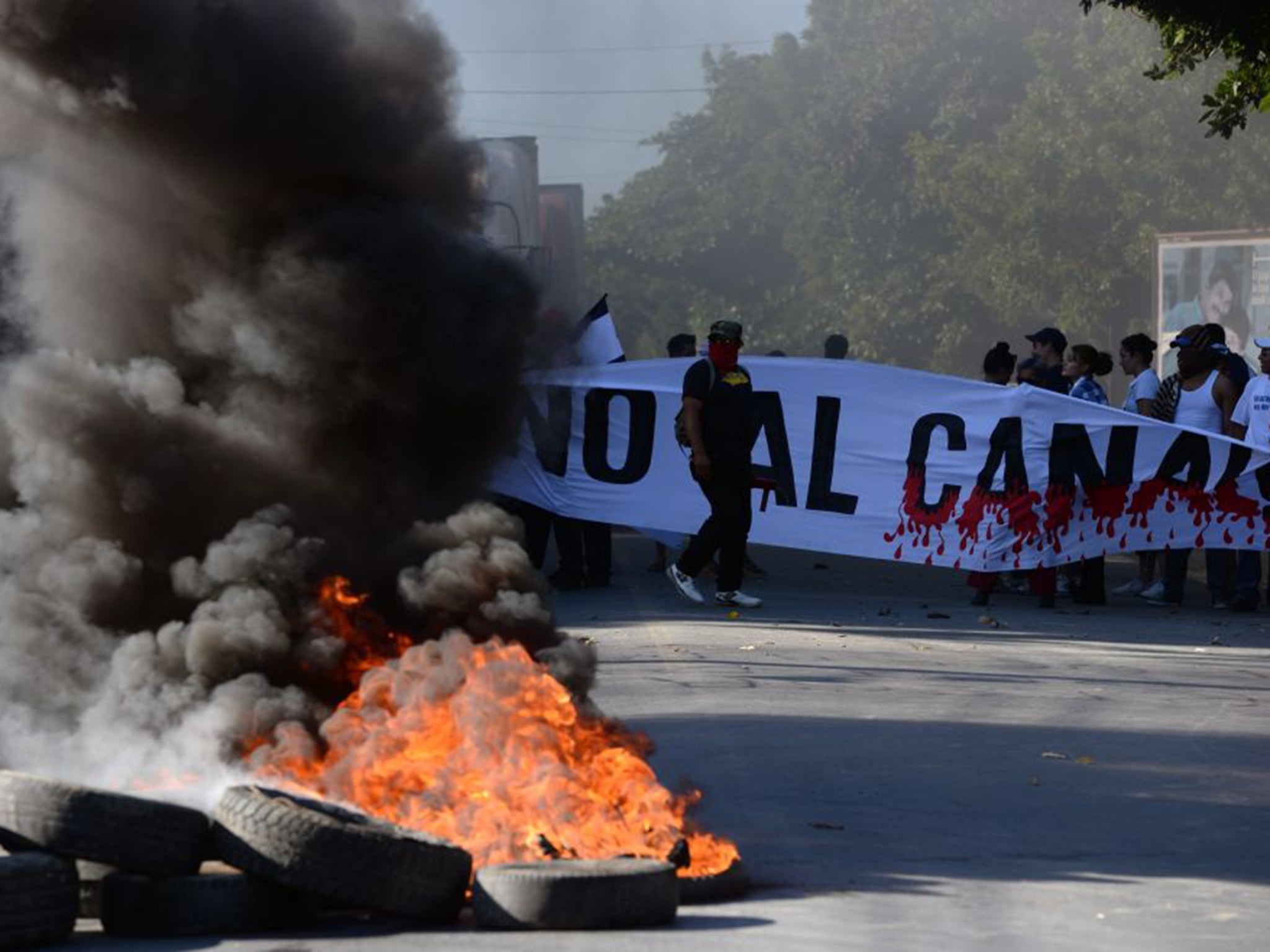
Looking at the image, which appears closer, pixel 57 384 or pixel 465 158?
pixel 57 384

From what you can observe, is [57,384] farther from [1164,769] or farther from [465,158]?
[1164,769]

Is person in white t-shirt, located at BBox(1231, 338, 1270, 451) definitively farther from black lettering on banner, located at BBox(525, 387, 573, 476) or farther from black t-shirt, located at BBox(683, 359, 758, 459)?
black lettering on banner, located at BBox(525, 387, 573, 476)

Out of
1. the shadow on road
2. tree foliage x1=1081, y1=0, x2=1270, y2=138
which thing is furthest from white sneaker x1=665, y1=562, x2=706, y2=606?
the shadow on road

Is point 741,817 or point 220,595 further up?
point 220,595

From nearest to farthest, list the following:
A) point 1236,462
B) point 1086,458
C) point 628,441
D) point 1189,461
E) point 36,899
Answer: point 36,899 < point 1236,462 < point 1189,461 < point 1086,458 < point 628,441

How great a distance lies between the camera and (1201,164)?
5206 centimetres

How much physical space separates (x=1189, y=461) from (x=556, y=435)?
472 cm

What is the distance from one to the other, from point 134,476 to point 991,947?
3757mm

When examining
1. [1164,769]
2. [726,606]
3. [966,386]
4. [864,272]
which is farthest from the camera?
[864,272]

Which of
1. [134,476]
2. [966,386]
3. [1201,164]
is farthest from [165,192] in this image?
[1201,164]

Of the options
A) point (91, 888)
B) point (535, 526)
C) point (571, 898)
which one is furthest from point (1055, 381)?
point (91, 888)

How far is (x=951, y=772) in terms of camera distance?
920 cm

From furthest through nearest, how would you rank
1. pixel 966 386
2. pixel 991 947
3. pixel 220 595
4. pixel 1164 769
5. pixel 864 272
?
pixel 864 272, pixel 966 386, pixel 1164 769, pixel 220 595, pixel 991 947

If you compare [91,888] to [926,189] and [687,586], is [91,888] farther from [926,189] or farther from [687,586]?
[926,189]
